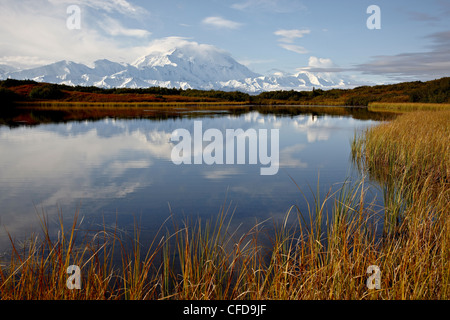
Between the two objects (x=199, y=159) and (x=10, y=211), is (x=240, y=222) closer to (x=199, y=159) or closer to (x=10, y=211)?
(x=10, y=211)

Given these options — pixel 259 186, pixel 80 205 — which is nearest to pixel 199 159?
pixel 259 186

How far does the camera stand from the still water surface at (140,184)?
7.55 metres

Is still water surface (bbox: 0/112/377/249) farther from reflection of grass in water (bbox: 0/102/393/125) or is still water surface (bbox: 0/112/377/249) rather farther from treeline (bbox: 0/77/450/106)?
treeline (bbox: 0/77/450/106)

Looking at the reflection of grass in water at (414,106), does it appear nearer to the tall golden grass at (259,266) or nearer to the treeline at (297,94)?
the treeline at (297,94)

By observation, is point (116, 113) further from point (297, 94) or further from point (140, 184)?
point (297, 94)

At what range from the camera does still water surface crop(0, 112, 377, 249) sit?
297 inches

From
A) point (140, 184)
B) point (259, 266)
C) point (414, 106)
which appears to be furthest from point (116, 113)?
point (259, 266)

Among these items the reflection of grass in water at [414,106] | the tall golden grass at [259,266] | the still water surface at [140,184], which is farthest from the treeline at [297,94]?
the tall golden grass at [259,266]

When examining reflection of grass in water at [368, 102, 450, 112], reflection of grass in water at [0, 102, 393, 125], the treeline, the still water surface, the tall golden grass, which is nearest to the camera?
the tall golden grass

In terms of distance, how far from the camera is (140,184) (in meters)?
Answer: 10.5

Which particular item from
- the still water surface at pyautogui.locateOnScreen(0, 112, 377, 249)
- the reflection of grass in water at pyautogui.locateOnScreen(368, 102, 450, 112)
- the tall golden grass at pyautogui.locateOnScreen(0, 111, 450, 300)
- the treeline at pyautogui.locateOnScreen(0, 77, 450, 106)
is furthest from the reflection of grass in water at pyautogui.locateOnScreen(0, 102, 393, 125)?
the tall golden grass at pyautogui.locateOnScreen(0, 111, 450, 300)
